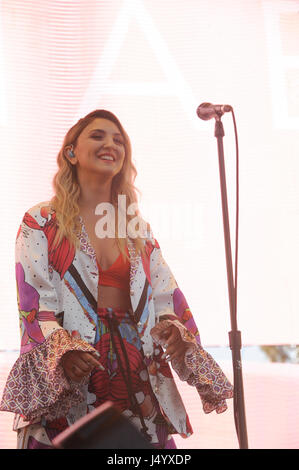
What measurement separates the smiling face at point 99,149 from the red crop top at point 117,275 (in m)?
0.35

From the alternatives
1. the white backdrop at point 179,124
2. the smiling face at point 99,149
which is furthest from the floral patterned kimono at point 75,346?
the white backdrop at point 179,124

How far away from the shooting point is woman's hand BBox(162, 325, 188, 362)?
6.15 feet

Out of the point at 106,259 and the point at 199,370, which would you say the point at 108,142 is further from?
the point at 199,370

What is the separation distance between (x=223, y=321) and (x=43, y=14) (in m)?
1.61

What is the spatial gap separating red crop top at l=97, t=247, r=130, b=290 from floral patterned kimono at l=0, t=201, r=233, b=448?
0.08 feet

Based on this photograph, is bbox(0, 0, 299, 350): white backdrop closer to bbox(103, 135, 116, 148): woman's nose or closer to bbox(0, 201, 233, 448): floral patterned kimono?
bbox(103, 135, 116, 148): woman's nose

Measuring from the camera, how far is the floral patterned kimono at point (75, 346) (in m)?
1.72

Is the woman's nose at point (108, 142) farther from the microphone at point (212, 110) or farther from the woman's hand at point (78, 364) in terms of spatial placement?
the woman's hand at point (78, 364)

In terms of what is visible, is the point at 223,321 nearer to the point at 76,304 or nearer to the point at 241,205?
the point at 241,205

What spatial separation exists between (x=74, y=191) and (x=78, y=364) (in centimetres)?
68

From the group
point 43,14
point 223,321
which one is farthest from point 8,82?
point 223,321

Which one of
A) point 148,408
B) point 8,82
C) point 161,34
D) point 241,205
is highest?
point 161,34

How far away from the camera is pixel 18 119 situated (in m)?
2.63

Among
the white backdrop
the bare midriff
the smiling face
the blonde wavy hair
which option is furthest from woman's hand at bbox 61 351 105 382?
the white backdrop
